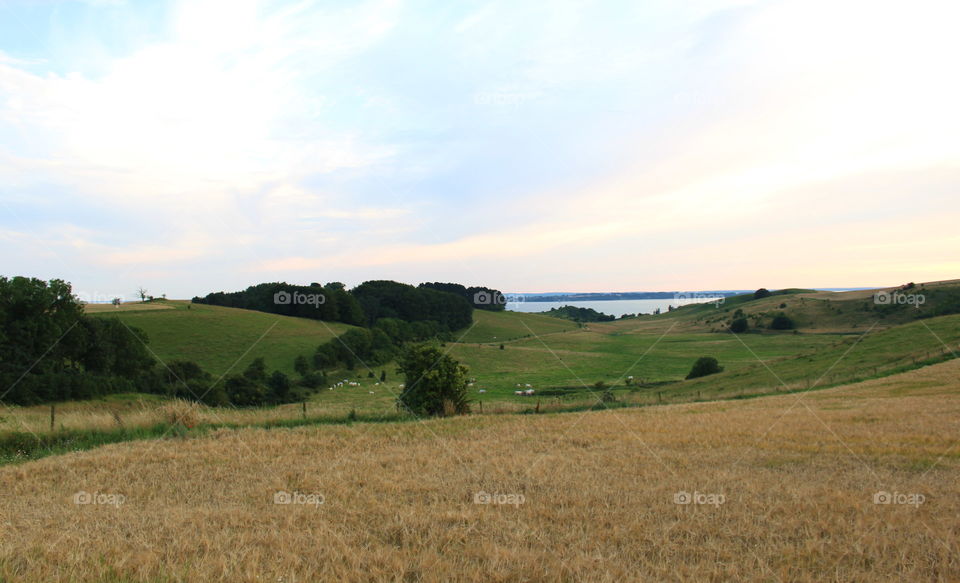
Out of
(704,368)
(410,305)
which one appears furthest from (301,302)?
(704,368)

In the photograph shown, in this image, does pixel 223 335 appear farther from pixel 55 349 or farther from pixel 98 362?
pixel 55 349

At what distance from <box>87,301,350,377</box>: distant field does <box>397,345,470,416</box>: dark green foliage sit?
45.8 metres

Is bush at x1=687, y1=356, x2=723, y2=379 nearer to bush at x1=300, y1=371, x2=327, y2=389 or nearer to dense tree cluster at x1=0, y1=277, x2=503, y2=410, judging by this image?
dense tree cluster at x1=0, y1=277, x2=503, y2=410

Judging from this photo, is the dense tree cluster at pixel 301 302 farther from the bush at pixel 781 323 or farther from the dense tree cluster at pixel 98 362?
the bush at pixel 781 323

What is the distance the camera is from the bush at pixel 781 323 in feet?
Answer: 374

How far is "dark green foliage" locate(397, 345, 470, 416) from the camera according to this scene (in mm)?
23000

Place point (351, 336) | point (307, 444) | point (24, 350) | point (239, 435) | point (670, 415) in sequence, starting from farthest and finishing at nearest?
point (351, 336), point (24, 350), point (670, 415), point (239, 435), point (307, 444)

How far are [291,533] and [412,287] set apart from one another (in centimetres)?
12509

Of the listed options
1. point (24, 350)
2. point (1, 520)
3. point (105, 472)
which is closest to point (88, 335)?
point (24, 350)

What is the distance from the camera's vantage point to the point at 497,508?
29.8 feet

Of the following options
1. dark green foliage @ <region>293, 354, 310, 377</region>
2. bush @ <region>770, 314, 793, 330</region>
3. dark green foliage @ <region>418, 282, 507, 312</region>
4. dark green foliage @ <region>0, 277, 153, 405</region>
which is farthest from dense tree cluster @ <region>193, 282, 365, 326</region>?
bush @ <region>770, 314, 793, 330</region>

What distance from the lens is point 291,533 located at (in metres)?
7.75

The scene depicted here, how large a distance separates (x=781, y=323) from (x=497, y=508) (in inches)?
4861

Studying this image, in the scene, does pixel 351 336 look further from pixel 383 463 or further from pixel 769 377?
pixel 383 463
